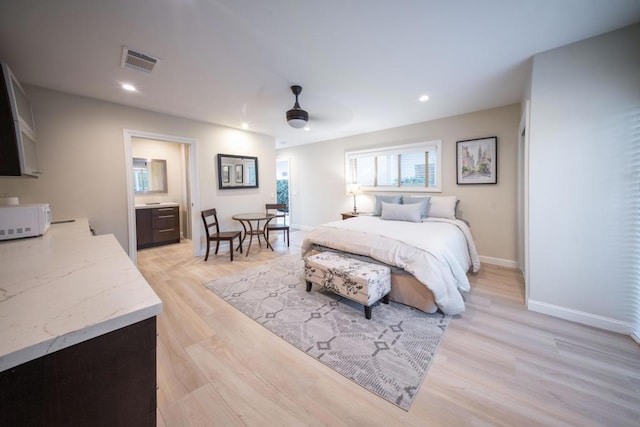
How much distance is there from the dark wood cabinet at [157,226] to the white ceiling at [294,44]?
2.34 metres

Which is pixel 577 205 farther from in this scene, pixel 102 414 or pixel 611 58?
pixel 102 414

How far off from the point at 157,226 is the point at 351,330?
4805 millimetres

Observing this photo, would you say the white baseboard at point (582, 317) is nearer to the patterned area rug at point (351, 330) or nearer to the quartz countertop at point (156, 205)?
the patterned area rug at point (351, 330)

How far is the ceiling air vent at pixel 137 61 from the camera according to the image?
2193mm

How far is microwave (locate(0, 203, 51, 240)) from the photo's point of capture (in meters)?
1.74

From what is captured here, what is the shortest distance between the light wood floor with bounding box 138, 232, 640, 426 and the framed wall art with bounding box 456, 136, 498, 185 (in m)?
2.21

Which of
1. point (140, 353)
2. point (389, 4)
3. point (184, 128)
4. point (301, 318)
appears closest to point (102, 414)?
point (140, 353)

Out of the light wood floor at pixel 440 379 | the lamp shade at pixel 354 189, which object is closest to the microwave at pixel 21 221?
the light wood floor at pixel 440 379

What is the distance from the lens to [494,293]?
2.83m

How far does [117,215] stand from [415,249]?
13.4 feet

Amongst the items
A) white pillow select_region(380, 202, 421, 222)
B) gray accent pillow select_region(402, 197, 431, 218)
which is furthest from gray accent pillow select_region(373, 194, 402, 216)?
white pillow select_region(380, 202, 421, 222)

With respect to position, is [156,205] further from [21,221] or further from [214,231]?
[21,221]

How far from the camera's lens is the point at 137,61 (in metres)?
2.33

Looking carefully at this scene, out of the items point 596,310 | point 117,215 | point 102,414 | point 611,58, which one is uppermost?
point 611,58
